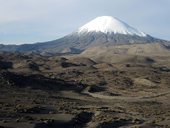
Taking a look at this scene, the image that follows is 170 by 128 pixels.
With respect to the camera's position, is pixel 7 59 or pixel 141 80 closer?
pixel 141 80

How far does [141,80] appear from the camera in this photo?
9231cm

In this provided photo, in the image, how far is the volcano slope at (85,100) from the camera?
42.5 metres

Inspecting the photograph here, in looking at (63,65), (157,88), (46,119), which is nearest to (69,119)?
(46,119)

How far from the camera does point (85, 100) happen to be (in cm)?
6362

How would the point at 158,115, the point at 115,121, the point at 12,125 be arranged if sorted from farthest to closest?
1. the point at 158,115
2. the point at 115,121
3. the point at 12,125

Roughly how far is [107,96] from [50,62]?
65462 millimetres

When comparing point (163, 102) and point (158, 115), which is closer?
point (158, 115)

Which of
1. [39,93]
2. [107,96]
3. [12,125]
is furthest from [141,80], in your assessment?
[12,125]

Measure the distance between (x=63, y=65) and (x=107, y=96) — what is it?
2306 inches

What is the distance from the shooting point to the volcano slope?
42531 millimetres

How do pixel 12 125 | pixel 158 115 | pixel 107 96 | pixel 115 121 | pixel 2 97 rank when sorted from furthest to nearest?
pixel 107 96 → pixel 2 97 → pixel 158 115 → pixel 115 121 → pixel 12 125

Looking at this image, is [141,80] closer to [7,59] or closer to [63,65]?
[63,65]

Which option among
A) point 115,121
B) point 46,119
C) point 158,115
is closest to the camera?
point 46,119

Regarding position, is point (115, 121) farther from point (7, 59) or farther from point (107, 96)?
point (7, 59)
